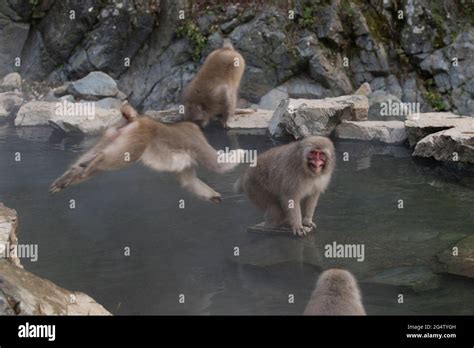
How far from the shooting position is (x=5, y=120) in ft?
41.4

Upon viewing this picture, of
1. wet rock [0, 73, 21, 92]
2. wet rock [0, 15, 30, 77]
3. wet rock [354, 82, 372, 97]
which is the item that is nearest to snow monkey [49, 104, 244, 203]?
wet rock [354, 82, 372, 97]

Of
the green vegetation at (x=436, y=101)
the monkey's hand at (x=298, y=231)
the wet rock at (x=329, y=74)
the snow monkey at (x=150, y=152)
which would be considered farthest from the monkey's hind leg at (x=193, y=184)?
the green vegetation at (x=436, y=101)

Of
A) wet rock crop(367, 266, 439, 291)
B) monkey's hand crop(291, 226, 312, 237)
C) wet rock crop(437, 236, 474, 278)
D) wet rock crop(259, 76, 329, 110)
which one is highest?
wet rock crop(259, 76, 329, 110)

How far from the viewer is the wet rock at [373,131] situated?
34.2 feet

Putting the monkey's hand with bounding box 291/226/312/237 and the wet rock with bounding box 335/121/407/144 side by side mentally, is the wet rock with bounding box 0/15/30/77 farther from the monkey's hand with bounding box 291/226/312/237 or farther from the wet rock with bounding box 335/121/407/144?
the monkey's hand with bounding box 291/226/312/237

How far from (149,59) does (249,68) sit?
2047mm

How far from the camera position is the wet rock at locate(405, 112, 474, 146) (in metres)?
9.80

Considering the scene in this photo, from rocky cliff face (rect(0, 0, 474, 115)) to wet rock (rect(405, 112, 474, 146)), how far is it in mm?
2975

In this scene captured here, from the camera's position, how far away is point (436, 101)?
13.2m

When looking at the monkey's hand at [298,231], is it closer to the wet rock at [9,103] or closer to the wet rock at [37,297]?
the wet rock at [37,297]

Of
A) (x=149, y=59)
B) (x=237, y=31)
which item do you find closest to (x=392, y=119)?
(x=237, y=31)

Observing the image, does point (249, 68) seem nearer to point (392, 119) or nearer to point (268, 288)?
point (392, 119)

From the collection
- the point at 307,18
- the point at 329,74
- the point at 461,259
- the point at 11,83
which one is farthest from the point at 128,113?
the point at 11,83

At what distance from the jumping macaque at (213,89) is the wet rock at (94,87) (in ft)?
8.73
